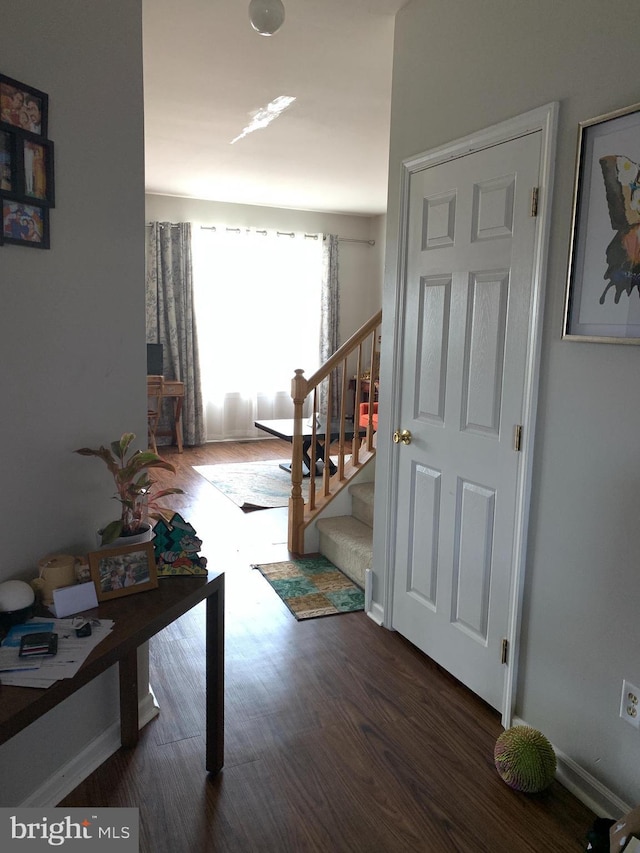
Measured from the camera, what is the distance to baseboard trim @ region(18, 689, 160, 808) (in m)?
1.70

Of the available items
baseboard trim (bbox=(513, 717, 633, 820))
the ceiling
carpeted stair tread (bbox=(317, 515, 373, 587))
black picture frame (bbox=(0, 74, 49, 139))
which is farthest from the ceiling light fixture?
baseboard trim (bbox=(513, 717, 633, 820))

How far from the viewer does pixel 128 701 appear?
76.9 inches

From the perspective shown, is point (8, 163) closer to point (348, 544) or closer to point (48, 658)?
point (48, 658)

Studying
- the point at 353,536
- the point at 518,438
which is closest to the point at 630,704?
the point at 518,438

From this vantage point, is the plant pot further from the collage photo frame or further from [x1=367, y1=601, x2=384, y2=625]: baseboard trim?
[x1=367, y1=601, x2=384, y2=625]: baseboard trim

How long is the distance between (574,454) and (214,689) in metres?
1.28

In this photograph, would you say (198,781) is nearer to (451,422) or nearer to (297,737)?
(297,737)

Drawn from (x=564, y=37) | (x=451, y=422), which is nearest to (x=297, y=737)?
(x=451, y=422)

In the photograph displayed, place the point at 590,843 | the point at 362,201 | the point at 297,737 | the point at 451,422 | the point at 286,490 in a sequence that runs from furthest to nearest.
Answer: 1. the point at 362,201
2. the point at 286,490
3. the point at 451,422
4. the point at 297,737
5. the point at 590,843

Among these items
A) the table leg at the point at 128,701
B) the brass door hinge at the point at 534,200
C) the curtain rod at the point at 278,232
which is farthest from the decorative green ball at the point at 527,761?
the curtain rod at the point at 278,232

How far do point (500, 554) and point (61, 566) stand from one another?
1.40m

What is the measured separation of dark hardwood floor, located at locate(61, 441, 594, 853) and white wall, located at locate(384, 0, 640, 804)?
0.27 meters

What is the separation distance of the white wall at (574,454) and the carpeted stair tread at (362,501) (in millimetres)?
1683

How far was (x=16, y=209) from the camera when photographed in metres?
1.54
